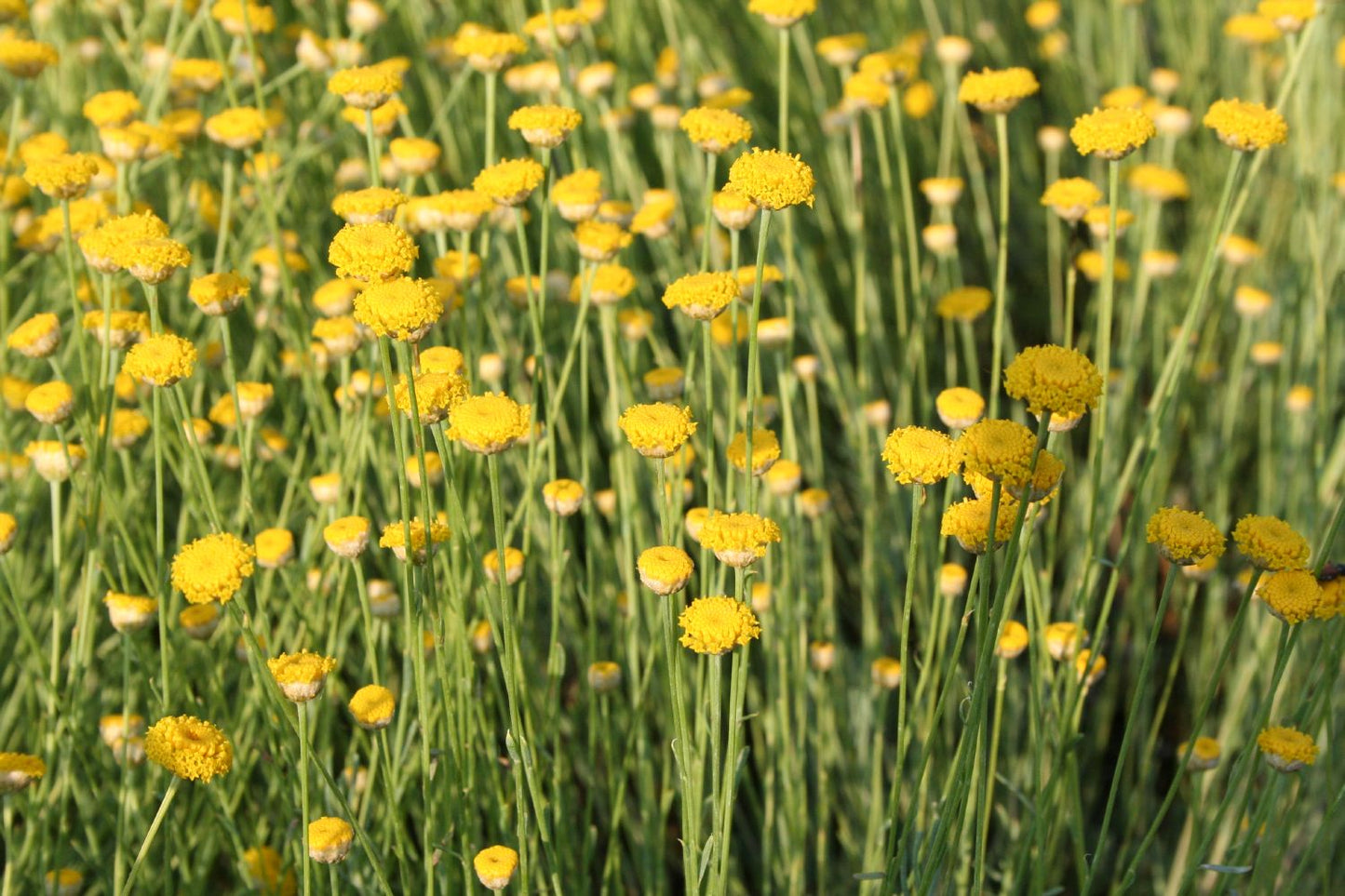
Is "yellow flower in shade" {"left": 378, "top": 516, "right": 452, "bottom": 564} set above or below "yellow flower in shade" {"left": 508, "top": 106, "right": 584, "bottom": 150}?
below

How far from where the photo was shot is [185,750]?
1.23 metres

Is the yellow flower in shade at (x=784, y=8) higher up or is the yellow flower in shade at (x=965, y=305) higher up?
the yellow flower in shade at (x=784, y=8)

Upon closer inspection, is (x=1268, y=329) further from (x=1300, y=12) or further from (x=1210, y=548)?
(x=1210, y=548)

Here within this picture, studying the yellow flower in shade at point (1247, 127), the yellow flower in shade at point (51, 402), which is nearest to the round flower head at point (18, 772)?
the yellow flower in shade at point (51, 402)

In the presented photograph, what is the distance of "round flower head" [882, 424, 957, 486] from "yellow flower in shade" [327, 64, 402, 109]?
0.93 metres

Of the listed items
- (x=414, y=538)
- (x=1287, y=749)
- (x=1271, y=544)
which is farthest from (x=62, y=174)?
(x=1287, y=749)

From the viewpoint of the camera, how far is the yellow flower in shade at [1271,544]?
1302 mm

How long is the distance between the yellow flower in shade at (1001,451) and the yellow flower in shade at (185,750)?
0.78 meters

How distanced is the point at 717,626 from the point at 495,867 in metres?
0.37

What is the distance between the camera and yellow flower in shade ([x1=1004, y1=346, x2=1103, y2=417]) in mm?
1112

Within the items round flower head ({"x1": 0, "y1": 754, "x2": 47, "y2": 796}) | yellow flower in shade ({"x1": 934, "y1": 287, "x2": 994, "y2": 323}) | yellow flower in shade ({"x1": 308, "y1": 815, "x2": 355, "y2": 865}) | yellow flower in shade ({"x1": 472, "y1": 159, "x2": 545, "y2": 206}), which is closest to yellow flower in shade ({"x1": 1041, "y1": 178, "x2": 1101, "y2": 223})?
yellow flower in shade ({"x1": 934, "y1": 287, "x2": 994, "y2": 323})

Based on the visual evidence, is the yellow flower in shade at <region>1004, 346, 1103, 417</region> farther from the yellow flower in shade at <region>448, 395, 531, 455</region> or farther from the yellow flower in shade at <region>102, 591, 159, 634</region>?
the yellow flower in shade at <region>102, 591, 159, 634</region>

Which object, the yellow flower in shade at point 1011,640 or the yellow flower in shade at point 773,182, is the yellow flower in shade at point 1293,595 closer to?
the yellow flower in shade at point 1011,640

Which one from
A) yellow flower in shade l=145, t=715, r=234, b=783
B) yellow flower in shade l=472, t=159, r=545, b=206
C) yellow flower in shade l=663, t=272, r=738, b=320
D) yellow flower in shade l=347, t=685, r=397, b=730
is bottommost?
yellow flower in shade l=347, t=685, r=397, b=730
